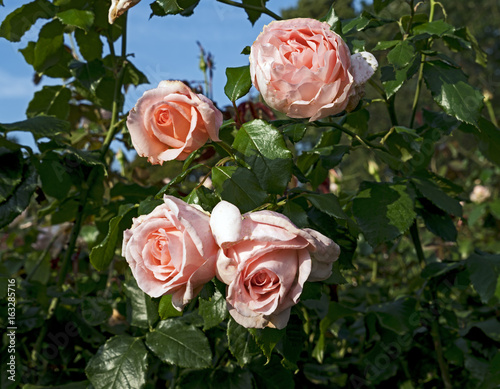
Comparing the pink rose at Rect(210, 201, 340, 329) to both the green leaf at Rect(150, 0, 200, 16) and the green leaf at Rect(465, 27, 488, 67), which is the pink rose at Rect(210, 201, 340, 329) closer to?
the green leaf at Rect(150, 0, 200, 16)

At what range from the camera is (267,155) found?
69 centimetres

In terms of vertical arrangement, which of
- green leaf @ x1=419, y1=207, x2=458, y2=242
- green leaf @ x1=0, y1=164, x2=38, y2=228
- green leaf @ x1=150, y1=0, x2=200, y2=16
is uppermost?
green leaf @ x1=150, y1=0, x2=200, y2=16

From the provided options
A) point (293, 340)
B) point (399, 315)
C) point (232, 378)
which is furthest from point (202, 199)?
point (399, 315)

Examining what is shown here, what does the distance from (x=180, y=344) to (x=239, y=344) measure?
0.13 meters

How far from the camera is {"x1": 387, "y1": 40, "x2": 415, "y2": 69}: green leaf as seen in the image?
0.93 metres

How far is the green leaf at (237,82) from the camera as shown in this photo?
0.78m

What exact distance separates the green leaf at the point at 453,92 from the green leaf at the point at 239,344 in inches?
21.2

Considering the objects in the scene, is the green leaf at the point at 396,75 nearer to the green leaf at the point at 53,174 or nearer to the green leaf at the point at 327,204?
the green leaf at the point at 327,204

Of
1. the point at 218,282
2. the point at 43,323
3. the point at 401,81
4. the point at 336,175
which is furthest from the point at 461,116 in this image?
the point at 336,175

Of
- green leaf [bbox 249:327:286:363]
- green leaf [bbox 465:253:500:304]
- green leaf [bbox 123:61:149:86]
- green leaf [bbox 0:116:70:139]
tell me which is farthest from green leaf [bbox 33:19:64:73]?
green leaf [bbox 465:253:500:304]

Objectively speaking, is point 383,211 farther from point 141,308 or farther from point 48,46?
point 48,46

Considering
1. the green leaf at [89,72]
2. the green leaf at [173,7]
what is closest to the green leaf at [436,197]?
the green leaf at [173,7]

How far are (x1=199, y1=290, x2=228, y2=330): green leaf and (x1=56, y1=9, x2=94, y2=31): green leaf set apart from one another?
2.26ft

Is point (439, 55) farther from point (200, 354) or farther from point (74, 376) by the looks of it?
point (74, 376)
